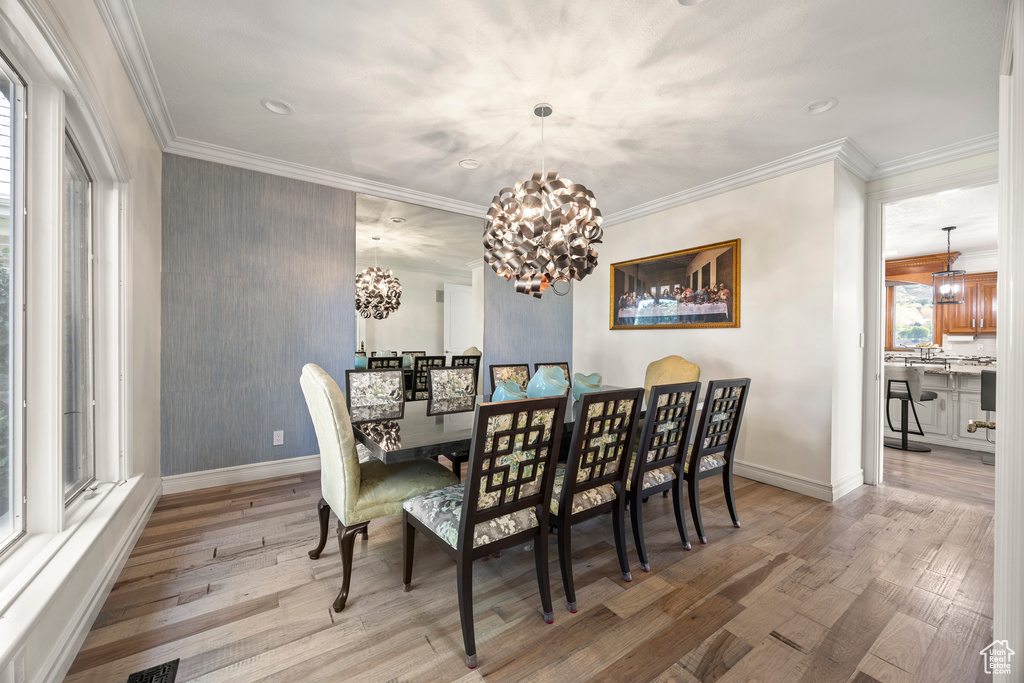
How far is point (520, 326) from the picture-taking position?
15.9 feet

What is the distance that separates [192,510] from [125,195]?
1.91 metres

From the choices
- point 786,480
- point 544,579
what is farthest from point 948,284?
point 544,579

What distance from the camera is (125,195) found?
220 centimetres

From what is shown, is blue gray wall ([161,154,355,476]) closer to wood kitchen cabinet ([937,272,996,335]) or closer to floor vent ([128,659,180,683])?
floor vent ([128,659,180,683])

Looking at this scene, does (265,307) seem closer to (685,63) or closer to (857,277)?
(685,63)

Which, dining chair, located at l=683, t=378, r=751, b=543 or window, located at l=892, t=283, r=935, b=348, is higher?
window, located at l=892, t=283, r=935, b=348

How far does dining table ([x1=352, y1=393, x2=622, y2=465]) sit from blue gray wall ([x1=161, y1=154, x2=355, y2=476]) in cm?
134

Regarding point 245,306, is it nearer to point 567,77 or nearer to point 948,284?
point 567,77

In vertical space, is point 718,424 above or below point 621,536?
above

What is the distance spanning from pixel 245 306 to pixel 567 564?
3002 mm

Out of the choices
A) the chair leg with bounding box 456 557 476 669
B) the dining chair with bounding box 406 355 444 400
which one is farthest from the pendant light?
the chair leg with bounding box 456 557 476 669

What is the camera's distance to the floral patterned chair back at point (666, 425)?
2.07 metres

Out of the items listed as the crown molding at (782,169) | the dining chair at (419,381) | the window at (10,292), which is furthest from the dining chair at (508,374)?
the window at (10,292)

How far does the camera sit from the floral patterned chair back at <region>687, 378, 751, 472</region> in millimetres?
2342
